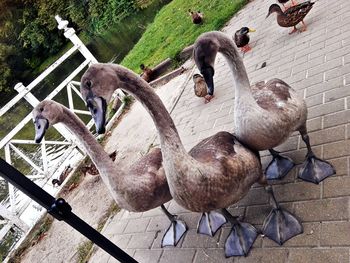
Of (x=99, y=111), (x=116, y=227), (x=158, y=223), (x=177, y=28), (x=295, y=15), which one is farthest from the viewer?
(x=177, y=28)

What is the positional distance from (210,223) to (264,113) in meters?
1.33

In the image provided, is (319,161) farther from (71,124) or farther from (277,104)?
(71,124)

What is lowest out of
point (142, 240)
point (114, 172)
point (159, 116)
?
point (142, 240)

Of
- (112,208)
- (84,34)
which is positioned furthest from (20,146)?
(84,34)

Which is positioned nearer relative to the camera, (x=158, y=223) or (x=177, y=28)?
(x=158, y=223)

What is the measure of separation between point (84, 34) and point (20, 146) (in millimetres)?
16282

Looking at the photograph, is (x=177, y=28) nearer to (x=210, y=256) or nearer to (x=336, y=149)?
(x=336, y=149)

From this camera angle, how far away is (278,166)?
3.97 meters

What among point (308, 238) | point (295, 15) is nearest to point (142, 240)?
point (308, 238)

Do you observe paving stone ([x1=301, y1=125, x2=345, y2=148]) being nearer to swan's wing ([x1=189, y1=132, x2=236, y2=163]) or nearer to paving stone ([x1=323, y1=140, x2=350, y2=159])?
paving stone ([x1=323, y1=140, x2=350, y2=159])

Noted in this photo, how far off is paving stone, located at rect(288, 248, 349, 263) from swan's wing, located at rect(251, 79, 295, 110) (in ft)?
4.14

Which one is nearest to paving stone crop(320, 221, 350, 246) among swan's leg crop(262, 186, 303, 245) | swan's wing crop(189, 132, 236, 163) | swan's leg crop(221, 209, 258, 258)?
swan's leg crop(262, 186, 303, 245)

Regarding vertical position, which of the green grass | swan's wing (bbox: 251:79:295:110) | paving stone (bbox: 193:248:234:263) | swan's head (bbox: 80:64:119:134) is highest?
swan's head (bbox: 80:64:119:134)

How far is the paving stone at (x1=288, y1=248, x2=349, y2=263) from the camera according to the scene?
2.80 meters
